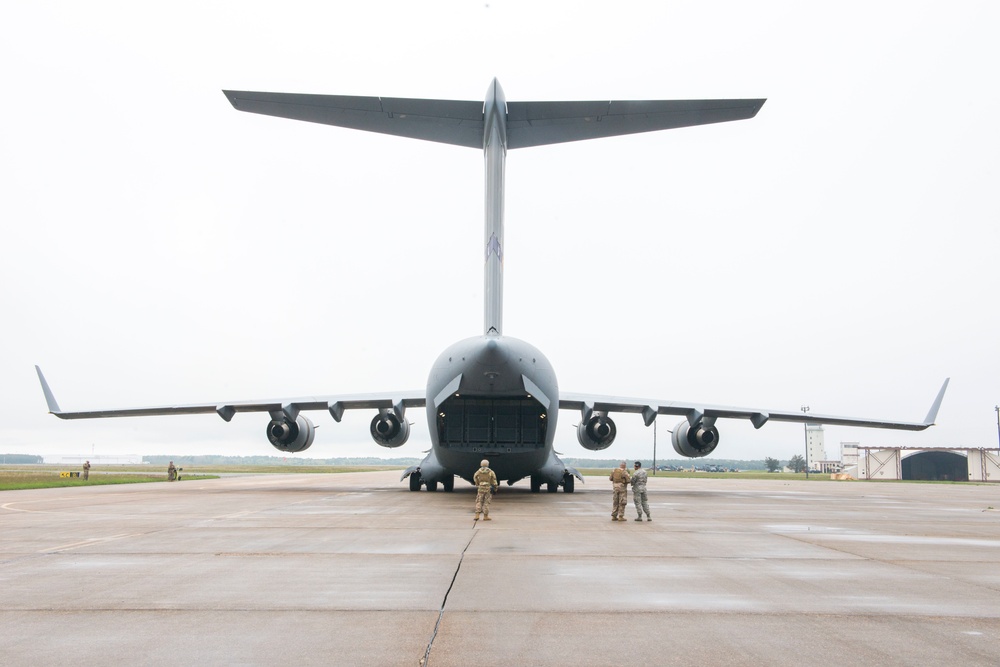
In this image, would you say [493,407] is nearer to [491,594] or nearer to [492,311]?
[492,311]

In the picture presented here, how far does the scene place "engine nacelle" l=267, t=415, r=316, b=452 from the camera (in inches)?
942

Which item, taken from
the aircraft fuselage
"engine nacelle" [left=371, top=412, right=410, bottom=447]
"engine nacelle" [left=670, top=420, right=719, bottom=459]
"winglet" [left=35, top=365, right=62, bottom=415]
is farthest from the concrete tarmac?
"winglet" [left=35, top=365, right=62, bottom=415]

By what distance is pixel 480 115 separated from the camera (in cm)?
1884

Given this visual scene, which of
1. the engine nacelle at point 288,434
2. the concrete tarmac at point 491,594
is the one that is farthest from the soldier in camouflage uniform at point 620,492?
the engine nacelle at point 288,434

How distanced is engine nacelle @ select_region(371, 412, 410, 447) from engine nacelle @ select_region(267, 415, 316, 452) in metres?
2.18

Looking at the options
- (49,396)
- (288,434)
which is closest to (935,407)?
(288,434)

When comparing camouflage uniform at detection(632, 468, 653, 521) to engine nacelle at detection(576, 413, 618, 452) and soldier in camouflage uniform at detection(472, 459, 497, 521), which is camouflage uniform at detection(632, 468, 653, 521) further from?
engine nacelle at detection(576, 413, 618, 452)

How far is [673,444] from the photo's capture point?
966 inches

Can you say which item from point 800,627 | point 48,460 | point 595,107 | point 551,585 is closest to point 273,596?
point 551,585

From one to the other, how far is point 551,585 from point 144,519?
31.3 ft

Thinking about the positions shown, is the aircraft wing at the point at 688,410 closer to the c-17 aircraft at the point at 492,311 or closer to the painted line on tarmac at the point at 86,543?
the c-17 aircraft at the point at 492,311

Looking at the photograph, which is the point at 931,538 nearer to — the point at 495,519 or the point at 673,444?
the point at 495,519

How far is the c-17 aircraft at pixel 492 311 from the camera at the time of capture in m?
16.5

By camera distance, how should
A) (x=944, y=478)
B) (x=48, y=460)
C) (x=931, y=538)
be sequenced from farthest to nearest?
(x=48, y=460)
(x=944, y=478)
(x=931, y=538)
